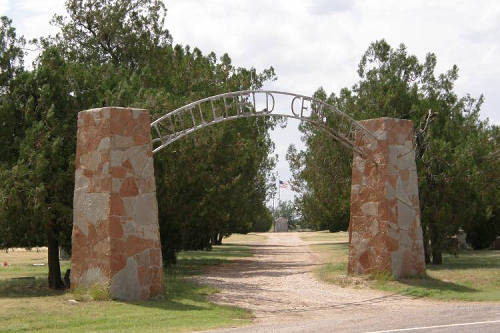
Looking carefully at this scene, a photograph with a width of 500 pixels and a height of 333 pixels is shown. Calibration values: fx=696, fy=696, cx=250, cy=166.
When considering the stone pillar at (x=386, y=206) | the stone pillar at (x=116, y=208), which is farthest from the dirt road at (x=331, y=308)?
the stone pillar at (x=116, y=208)

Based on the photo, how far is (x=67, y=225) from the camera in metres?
18.1

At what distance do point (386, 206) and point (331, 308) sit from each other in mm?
4995

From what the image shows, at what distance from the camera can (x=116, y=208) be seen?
14.6 metres

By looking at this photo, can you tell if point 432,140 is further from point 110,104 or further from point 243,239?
point 243,239

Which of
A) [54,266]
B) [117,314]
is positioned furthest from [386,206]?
[54,266]

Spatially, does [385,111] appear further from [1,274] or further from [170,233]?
[1,274]

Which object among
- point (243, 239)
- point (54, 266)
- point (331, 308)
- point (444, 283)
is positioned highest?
point (243, 239)

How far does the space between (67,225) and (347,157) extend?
15206mm

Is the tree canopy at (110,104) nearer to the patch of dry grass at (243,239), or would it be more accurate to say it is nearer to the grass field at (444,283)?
the grass field at (444,283)

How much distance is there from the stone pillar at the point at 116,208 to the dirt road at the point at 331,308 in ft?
7.62

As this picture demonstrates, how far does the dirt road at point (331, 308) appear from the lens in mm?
11711

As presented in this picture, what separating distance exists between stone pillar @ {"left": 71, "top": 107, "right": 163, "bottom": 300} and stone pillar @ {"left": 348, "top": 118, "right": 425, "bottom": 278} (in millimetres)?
6806

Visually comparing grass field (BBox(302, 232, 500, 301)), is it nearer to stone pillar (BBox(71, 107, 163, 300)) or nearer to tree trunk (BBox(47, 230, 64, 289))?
stone pillar (BBox(71, 107, 163, 300))

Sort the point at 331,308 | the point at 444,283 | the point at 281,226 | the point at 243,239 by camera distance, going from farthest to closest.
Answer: the point at 281,226 → the point at 243,239 → the point at 444,283 → the point at 331,308
